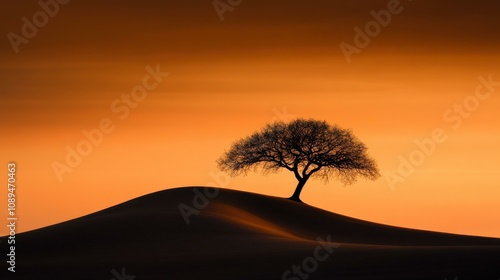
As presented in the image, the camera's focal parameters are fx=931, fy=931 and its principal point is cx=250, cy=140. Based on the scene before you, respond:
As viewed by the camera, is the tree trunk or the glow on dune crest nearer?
the glow on dune crest

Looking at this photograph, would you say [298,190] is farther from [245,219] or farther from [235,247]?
[235,247]

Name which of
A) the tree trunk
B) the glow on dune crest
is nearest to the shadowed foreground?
the glow on dune crest

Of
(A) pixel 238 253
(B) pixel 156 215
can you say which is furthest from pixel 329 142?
(A) pixel 238 253

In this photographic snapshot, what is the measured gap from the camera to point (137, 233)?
48562mm

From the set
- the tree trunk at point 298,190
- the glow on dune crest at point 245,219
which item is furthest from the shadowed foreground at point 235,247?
the tree trunk at point 298,190

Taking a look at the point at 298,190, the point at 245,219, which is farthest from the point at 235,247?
the point at 298,190

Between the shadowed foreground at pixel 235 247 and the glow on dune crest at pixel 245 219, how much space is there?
0.46ft

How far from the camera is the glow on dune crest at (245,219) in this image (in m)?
52.1

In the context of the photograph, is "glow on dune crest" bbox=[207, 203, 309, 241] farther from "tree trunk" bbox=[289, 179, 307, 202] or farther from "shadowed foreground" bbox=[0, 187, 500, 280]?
"tree trunk" bbox=[289, 179, 307, 202]

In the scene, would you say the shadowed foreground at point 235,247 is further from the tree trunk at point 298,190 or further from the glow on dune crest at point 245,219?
the tree trunk at point 298,190

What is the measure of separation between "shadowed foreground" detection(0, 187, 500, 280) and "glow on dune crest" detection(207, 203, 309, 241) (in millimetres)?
140

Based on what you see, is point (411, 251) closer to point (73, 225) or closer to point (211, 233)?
point (211, 233)

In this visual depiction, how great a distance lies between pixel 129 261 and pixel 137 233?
785 centimetres

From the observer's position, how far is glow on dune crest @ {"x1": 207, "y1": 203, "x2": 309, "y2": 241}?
5209 cm
